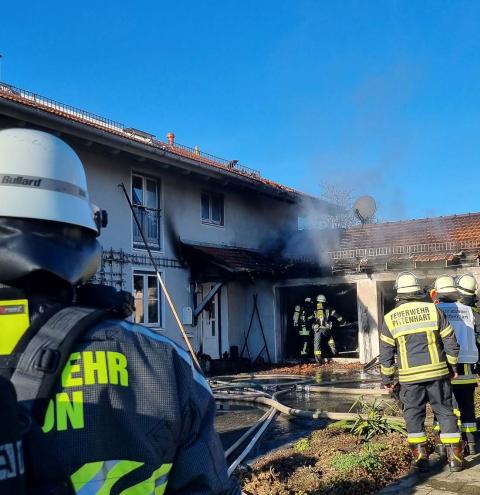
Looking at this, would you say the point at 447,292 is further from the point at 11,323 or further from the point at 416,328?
the point at 11,323

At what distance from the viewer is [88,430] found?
3.68ft

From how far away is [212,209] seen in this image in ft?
56.5

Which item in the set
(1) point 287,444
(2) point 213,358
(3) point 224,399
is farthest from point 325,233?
(1) point 287,444

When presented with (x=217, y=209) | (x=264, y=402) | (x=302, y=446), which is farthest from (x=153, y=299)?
(x=302, y=446)

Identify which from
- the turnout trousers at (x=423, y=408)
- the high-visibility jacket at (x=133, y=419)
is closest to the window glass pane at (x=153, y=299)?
the turnout trousers at (x=423, y=408)

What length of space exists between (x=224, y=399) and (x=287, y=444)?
12.7 feet

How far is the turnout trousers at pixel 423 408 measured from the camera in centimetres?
537

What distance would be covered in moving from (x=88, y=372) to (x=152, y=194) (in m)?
14.0

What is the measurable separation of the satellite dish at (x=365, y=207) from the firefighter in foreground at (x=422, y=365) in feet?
50.4

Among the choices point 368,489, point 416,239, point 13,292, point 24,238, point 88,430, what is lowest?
point 368,489

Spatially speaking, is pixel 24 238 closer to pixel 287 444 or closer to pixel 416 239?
pixel 287 444

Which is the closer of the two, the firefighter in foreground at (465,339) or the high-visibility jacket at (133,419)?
the high-visibility jacket at (133,419)

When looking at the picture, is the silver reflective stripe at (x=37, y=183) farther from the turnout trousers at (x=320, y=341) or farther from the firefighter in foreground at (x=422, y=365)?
the turnout trousers at (x=320, y=341)

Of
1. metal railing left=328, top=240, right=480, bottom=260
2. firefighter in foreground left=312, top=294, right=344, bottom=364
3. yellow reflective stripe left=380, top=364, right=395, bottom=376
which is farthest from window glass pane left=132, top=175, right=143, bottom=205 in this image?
yellow reflective stripe left=380, top=364, right=395, bottom=376
